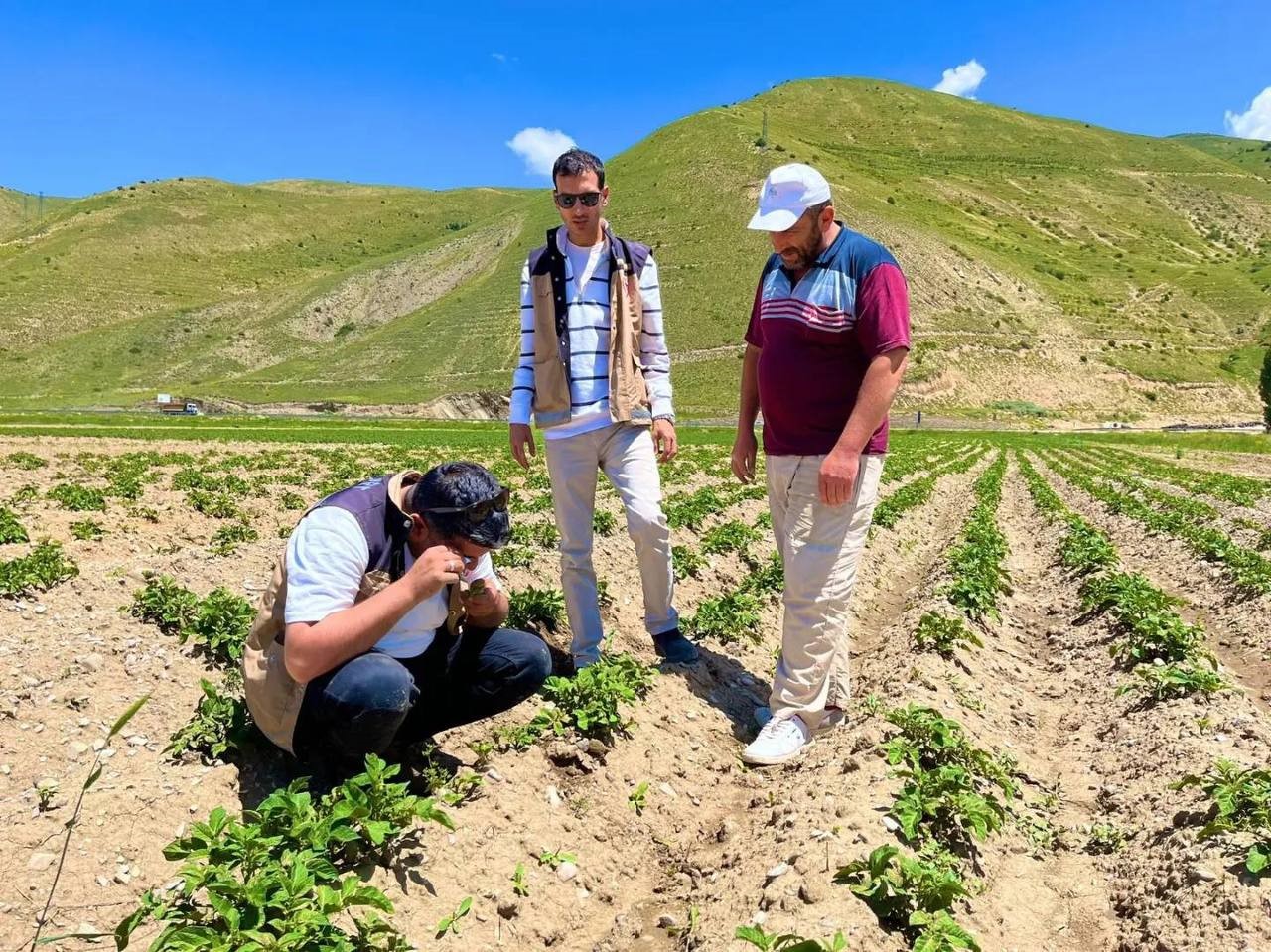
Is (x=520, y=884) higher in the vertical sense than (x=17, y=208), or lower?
lower

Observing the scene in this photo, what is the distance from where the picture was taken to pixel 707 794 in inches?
176

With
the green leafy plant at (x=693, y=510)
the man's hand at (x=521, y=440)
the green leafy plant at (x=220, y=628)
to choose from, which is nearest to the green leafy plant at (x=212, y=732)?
the green leafy plant at (x=220, y=628)

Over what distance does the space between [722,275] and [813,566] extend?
79.3 metres

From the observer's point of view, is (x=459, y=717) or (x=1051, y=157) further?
(x=1051, y=157)

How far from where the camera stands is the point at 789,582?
14.9 feet

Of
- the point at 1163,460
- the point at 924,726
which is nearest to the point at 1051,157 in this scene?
the point at 1163,460

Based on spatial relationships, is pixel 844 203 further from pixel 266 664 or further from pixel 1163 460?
pixel 266 664

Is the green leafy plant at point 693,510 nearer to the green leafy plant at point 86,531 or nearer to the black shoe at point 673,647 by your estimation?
the black shoe at point 673,647

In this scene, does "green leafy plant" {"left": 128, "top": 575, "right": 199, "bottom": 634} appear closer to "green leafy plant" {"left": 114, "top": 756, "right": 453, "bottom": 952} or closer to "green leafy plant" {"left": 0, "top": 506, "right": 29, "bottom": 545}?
"green leafy plant" {"left": 114, "top": 756, "right": 453, "bottom": 952}

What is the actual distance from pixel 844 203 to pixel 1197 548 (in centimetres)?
8073

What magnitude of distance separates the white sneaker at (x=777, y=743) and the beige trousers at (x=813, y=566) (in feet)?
0.19

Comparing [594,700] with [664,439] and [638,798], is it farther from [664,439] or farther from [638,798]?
[664,439]

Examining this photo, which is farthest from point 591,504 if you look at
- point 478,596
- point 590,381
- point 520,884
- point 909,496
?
point 909,496

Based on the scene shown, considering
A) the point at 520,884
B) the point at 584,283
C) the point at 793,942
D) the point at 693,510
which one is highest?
the point at 584,283
